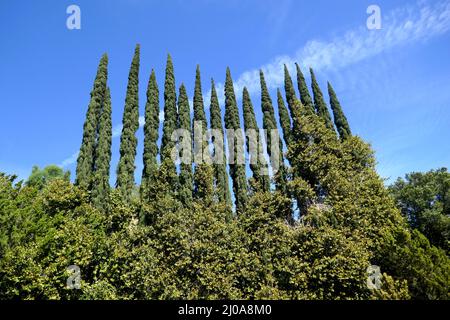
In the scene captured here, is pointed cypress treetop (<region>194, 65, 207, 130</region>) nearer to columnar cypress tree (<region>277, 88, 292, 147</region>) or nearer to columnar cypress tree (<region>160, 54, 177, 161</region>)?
columnar cypress tree (<region>160, 54, 177, 161</region>)

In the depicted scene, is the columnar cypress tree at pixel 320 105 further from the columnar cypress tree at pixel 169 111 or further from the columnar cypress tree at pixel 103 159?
the columnar cypress tree at pixel 103 159

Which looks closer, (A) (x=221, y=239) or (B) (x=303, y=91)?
(A) (x=221, y=239)

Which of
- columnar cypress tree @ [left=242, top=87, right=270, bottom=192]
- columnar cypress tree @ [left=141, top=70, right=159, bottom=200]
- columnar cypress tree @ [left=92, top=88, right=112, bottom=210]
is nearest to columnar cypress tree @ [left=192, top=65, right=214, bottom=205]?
columnar cypress tree @ [left=141, top=70, right=159, bottom=200]

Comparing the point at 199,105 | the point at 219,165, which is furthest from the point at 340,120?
the point at 199,105

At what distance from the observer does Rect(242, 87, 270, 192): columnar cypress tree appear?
2878 cm

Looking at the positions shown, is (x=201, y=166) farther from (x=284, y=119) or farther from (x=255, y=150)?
(x=284, y=119)

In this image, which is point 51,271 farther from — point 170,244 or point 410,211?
point 410,211

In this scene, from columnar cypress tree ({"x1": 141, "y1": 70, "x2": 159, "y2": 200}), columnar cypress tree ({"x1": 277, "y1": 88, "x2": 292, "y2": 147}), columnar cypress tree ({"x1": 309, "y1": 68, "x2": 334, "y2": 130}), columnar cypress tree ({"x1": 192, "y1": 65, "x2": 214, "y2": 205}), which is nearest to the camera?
columnar cypress tree ({"x1": 192, "y1": 65, "x2": 214, "y2": 205})

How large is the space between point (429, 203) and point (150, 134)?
95.8 ft

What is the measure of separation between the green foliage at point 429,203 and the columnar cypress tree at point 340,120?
24.9ft

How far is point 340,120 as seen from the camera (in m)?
35.2

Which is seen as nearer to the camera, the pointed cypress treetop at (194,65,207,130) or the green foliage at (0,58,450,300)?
the green foliage at (0,58,450,300)

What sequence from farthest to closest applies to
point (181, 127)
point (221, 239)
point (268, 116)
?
point (268, 116) → point (181, 127) → point (221, 239)

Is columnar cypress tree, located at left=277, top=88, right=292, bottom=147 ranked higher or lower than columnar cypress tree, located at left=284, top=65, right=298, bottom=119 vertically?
lower
